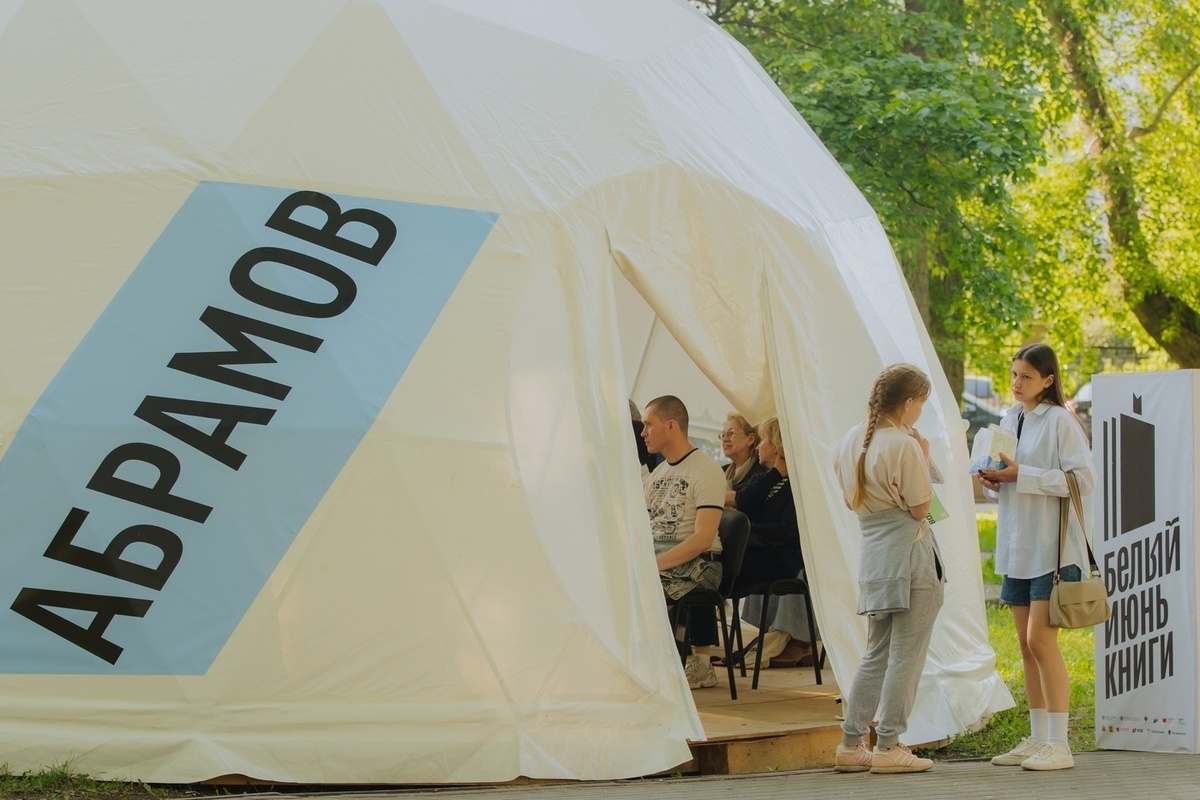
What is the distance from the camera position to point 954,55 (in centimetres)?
1318

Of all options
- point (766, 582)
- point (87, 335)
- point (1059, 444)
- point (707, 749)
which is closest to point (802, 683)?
point (766, 582)

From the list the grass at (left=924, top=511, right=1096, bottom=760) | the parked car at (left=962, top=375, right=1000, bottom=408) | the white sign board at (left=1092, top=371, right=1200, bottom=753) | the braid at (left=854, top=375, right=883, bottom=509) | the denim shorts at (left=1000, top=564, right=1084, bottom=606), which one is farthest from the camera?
the parked car at (left=962, top=375, right=1000, bottom=408)

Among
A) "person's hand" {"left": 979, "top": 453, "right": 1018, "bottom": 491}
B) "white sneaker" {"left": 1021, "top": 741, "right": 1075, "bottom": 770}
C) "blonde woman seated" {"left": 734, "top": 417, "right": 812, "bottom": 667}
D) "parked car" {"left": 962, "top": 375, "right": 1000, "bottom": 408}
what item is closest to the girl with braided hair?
"person's hand" {"left": 979, "top": 453, "right": 1018, "bottom": 491}

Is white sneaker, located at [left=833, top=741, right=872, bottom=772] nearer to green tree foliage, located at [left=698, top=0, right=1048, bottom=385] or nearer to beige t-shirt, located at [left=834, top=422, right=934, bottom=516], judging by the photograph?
beige t-shirt, located at [left=834, top=422, right=934, bottom=516]

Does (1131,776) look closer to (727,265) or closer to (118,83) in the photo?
(727,265)

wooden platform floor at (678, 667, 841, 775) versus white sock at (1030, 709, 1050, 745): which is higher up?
white sock at (1030, 709, 1050, 745)

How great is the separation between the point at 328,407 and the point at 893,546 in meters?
2.30

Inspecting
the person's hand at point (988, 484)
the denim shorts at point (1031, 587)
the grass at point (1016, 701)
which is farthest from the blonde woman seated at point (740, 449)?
the denim shorts at point (1031, 587)

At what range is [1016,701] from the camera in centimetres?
772

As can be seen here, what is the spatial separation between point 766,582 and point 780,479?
0.70m

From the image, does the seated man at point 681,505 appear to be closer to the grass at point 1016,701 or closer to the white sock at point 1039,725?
the grass at point 1016,701

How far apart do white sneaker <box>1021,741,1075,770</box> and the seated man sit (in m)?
1.76

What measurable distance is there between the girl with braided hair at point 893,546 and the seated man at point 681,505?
1.28m

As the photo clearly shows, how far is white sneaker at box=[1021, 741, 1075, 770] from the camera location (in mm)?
5684
